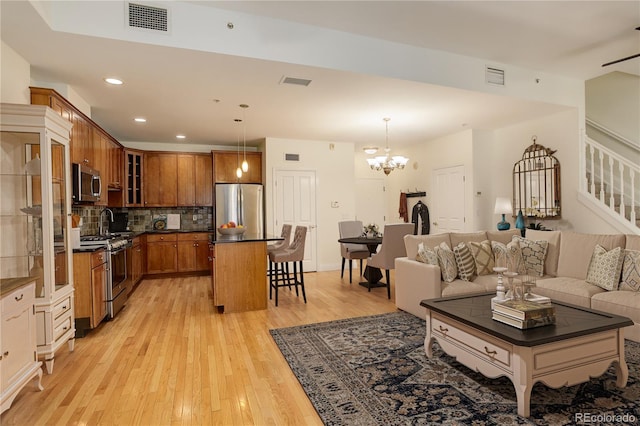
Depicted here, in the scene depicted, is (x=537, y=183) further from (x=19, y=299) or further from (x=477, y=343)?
(x=19, y=299)

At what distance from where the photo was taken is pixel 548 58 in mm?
4410

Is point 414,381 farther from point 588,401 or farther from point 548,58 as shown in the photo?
point 548,58

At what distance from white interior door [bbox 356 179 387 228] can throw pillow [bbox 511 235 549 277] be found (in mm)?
4914

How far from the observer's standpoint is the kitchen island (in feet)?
14.1

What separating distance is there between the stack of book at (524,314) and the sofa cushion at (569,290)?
126cm

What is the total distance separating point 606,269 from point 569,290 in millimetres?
384

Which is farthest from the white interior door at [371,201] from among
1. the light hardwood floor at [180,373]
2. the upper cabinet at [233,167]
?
the light hardwood floor at [180,373]

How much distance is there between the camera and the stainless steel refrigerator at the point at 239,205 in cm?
675

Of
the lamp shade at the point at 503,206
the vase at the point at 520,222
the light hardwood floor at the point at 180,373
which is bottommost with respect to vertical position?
the light hardwood floor at the point at 180,373

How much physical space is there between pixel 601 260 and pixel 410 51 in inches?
117

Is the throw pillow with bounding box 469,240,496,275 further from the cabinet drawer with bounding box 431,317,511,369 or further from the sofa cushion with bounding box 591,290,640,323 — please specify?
the cabinet drawer with bounding box 431,317,511,369

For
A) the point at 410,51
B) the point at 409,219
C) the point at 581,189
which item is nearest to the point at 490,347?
the point at 410,51

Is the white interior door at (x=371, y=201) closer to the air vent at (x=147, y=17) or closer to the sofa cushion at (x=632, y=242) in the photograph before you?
the sofa cushion at (x=632, y=242)

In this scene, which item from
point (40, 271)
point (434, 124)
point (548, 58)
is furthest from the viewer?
point (434, 124)
